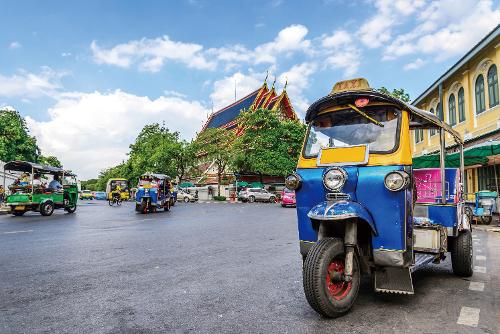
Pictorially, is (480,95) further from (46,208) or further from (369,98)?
(46,208)

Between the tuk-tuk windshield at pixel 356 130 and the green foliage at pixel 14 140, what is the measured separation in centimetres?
3810

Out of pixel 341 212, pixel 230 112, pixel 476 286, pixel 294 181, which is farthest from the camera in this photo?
pixel 230 112

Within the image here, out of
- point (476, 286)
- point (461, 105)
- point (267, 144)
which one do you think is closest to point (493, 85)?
point (461, 105)

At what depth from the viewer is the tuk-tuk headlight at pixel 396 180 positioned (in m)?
3.50

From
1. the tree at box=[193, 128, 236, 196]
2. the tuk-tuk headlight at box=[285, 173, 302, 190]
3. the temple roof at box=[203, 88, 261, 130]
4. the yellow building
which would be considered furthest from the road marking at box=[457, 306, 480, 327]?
the temple roof at box=[203, 88, 261, 130]

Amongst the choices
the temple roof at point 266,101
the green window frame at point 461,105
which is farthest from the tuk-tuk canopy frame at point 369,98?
the temple roof at point 266,101

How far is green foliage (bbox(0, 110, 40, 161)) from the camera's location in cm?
3588

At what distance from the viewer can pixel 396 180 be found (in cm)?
354

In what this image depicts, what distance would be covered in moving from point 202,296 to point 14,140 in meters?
40.4

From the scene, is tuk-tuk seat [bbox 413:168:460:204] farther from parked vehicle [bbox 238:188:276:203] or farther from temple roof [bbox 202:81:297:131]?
temple roof [bbox 202:81:297:131]

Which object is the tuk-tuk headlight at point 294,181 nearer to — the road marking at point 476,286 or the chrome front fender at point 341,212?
the chrome front fender at point 341,212

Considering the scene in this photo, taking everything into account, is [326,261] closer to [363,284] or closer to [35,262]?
[363,284]

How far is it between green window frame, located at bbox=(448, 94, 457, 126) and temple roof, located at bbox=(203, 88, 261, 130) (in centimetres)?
2796

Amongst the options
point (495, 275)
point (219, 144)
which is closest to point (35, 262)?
point (495, 275)
